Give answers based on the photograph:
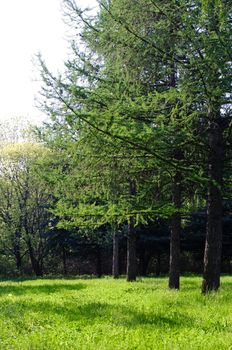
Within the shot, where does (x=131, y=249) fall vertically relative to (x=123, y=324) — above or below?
above

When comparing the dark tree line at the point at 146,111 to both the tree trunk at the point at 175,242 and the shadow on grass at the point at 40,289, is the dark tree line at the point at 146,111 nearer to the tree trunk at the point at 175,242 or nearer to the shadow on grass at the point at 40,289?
the tree trunk at the point at 175,242

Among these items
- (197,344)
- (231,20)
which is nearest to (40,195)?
(231,20)

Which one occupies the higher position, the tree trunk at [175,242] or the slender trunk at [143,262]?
the tree trunk at [175,242]

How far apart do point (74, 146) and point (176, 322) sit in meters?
5.08

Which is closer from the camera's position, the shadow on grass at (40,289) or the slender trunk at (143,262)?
the shadow on grass at (40,289)

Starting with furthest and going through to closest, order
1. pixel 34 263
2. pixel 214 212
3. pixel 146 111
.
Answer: pixel 34 263, pixel 214 212, pixel 146 111

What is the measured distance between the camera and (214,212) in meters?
11.5

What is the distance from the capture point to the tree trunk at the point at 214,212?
11391 millimetres

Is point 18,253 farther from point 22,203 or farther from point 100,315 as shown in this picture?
point 100,315

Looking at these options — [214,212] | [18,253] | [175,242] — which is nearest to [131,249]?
[175,242]

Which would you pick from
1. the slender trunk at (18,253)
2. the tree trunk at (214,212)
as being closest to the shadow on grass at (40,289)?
the tree trunk at (214,212)

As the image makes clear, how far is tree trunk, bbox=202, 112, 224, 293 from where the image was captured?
11.4 metres

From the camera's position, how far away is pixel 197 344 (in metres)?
5.81

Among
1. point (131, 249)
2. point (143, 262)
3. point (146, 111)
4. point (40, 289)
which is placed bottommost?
point (40, 289)
